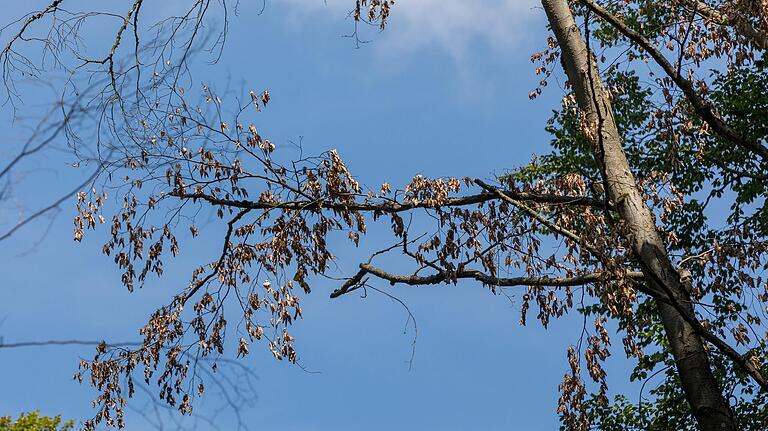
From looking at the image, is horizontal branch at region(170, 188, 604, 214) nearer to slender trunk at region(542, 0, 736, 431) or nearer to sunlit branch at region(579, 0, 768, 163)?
slender trunk at region(542, 0, 736, 431)

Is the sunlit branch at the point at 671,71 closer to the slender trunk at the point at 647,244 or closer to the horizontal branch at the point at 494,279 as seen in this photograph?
the slender trunk at the point at 647,244

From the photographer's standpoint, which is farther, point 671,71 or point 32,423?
point 32,423

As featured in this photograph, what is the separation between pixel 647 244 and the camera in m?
9.41

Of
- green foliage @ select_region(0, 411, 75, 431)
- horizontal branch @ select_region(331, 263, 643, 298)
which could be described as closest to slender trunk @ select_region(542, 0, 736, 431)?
horizontal branch @ select_region(331, 263, 643, 298)

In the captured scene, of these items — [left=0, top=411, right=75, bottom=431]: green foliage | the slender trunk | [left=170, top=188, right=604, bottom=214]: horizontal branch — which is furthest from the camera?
[left=0, top=411, right=75, bottom=431]: green foliage

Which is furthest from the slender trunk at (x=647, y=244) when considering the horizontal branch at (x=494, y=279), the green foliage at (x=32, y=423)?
the green foliage at (x=32, y=423)

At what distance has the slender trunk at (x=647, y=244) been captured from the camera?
8898mm

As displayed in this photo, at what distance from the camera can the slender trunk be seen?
29.2ft

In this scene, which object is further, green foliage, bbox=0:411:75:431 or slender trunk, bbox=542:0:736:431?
green foliage, bbox=0:411:75:431

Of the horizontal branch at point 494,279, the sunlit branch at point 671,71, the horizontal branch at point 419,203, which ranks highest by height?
the sunlit branch at point 671,71

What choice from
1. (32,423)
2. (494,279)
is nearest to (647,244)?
(494,279)

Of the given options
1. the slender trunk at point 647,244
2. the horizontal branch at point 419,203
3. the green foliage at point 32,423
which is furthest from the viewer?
the green foliage at point 32,423

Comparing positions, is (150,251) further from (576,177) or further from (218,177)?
(576,177)

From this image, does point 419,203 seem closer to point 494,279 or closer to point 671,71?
point 494,279
